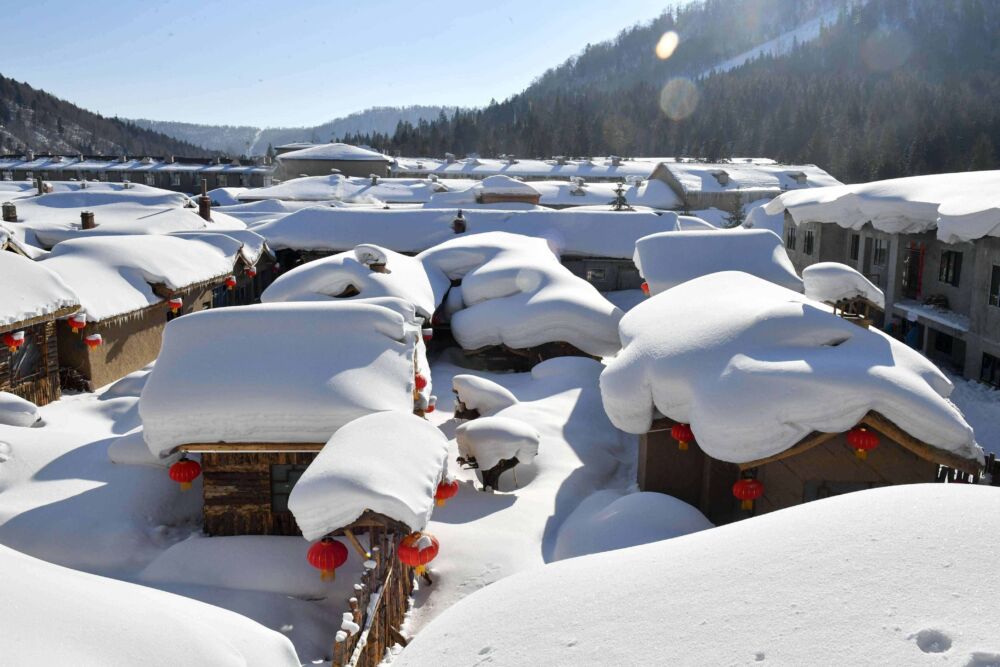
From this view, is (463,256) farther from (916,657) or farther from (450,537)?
(916,657)

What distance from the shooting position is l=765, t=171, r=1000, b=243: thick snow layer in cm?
1806

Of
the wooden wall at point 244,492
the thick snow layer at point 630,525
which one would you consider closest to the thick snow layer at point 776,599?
the thick snow layer at point 630,525

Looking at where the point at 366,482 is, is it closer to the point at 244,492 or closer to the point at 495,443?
the point at 244,492

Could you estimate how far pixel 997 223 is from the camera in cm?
1738

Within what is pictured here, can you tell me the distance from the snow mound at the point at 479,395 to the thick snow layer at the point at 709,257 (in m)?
6.00

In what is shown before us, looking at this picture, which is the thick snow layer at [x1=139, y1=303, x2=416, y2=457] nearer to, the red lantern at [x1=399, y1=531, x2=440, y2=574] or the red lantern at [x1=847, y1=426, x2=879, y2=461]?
the red lantern at [x1=399, y1=531, x2=440, y2=574]

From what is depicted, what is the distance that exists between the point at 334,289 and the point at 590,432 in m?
8.43

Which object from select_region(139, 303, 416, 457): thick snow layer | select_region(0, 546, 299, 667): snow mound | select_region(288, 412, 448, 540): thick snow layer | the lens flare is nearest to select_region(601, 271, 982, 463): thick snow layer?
select_region(288, 412, 448, 540): thick snow layer

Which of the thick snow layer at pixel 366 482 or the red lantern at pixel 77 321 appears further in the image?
the red lantern at pixel 77 321

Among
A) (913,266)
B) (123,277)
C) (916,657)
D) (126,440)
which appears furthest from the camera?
(913,266)

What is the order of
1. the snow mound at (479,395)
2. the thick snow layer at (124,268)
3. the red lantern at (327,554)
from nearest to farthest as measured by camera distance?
the red lantern at (327,554), the snow mound at (479,395), the thick snow layer at (124,268)

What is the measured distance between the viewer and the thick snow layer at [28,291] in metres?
15.9

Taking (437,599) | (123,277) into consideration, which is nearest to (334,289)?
(123,277)

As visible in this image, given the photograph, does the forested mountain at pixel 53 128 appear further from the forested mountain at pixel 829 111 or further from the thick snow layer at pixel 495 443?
the thick snow layer at pixel 495 443
